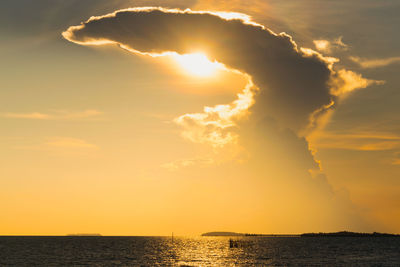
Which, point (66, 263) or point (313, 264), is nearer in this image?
point (313, 264)

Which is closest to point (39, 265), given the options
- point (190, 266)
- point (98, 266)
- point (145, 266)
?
point (98, 266)

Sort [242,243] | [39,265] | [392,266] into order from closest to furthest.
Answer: [392,266] → [39,265] → [242,243]

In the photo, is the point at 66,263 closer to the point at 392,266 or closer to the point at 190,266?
the point at 190,266

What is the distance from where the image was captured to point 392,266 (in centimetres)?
8994

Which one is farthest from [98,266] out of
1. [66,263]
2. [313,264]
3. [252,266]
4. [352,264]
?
[352,264]

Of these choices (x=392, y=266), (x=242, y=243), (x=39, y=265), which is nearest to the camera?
(x=392, y=266)

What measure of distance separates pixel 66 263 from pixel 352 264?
61.3 m

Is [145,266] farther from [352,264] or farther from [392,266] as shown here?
[392,266]

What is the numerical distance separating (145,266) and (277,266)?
26362mm

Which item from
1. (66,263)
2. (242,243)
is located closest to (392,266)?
(66,263)

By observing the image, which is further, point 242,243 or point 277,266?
point 242,243

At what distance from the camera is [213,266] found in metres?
92.4

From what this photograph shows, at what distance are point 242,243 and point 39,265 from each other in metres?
110

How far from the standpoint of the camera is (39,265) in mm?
96812
